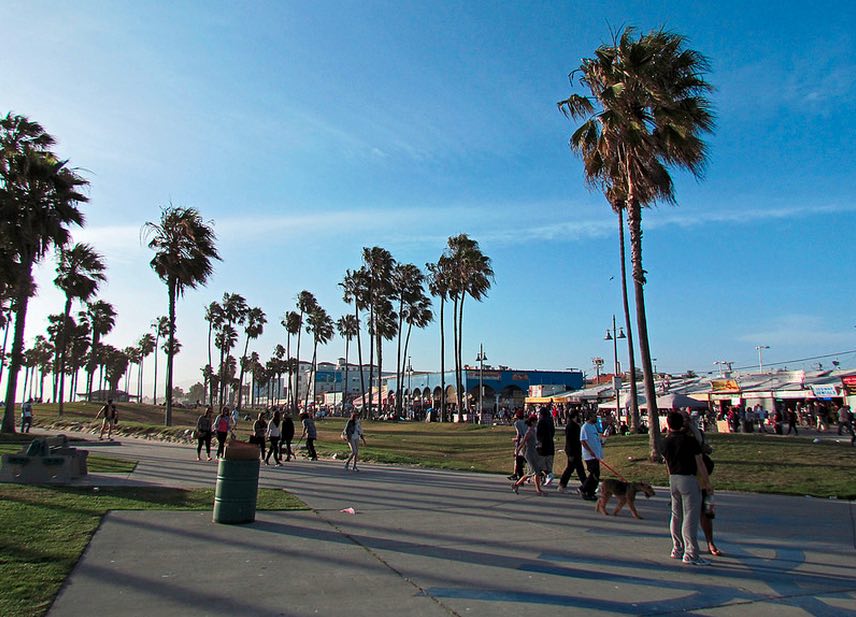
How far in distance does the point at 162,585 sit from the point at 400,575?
7.02 feet

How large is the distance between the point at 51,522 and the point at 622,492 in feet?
25.7

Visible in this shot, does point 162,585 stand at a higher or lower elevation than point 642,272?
lower

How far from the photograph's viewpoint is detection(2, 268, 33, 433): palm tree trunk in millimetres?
23344

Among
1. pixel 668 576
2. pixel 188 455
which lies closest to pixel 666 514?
pixel 668 576

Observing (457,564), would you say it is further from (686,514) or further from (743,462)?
(743,462)

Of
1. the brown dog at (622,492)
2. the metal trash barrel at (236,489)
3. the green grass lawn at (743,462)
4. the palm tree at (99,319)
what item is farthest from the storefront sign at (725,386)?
the palm tree at (99,319)

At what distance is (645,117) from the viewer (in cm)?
1695

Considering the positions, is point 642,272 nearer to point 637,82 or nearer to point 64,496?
point 637,82

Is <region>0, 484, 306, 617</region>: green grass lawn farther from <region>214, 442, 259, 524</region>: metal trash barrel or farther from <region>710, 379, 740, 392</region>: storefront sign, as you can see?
<region>710, 379, 740, 392</region>: storefront sign

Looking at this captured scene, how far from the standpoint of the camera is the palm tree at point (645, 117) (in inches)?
644

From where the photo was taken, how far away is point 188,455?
19562mm

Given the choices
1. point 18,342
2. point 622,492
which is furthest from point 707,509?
point 18,342

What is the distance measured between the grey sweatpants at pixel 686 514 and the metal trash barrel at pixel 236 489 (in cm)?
524

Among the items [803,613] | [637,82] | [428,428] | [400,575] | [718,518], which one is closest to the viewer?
[803,613]
